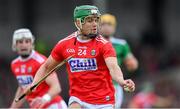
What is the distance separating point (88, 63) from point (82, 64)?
8 centimetres

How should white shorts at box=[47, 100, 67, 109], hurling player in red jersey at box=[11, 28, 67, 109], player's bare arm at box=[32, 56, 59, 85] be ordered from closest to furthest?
player's bare arm at box=[32, 56, 59, 85] < hurling player in red jersey at box=[11, 28, 67, 109] < white shorts at box=[47, 100, 67, 109]

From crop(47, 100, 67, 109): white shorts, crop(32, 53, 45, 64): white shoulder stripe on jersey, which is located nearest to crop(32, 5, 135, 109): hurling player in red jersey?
crop(32, 53, 45, 64): white shoulder stripe on jersey

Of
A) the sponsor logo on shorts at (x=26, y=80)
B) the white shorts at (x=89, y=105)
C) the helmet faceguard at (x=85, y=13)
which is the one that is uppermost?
the helmet faceguard at (x=85, y=13)

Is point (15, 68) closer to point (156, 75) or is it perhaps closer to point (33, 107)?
point (33, 107)

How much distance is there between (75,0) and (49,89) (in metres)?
17.0

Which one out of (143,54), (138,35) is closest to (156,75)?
(143,54)

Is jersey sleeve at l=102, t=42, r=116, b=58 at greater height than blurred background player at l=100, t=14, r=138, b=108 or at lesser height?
greater

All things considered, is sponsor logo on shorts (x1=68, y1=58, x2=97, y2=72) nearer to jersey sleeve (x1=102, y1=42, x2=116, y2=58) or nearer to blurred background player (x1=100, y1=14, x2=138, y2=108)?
jersey sleeve (x1=102, y1=42, x2=116, y2=58)

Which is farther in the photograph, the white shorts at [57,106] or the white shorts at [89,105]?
the white shorts at [57,106]

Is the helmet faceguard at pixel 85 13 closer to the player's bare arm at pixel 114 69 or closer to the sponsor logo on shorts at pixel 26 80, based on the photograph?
the player's bare arm at pixel 114 69

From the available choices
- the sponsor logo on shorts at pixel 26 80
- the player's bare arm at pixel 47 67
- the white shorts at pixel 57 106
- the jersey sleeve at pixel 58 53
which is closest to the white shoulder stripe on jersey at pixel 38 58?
the sponsor logo on shorts at pixel 26 80

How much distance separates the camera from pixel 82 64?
1063 cm

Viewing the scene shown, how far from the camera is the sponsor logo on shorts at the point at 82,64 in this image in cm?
1059

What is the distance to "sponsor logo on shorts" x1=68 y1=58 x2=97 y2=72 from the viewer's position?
417 inches
